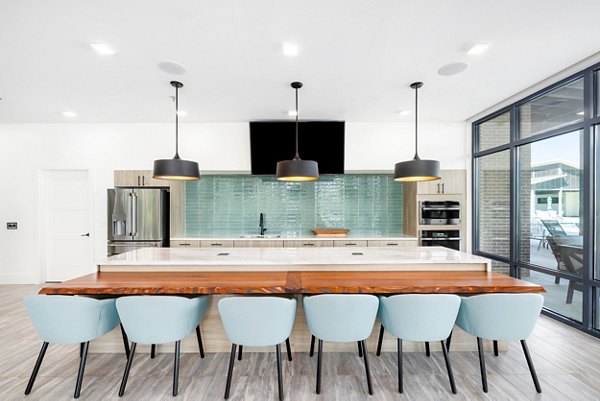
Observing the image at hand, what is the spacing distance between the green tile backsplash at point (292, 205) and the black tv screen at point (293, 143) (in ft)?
2.04

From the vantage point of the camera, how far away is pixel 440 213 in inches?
186

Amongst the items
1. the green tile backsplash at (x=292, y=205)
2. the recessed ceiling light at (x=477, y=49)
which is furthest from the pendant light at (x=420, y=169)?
the green tile backsplash at (x=292, y=205)

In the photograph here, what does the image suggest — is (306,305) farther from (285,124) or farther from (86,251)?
(86,251)

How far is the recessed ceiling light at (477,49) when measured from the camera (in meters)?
2.52

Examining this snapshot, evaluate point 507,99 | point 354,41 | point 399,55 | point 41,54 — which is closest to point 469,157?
point 507,99

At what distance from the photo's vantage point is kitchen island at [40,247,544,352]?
7.15 feet

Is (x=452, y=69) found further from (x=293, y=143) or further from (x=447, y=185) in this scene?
(x=293, y=143)

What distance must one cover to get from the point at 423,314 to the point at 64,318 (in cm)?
248

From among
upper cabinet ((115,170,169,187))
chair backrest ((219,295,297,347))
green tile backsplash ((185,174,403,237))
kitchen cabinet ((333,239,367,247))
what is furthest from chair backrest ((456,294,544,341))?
upper cabinet ((115,170,169,187))

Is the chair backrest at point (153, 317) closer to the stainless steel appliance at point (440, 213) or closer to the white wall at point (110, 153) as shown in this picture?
the white wall at point (110, 153)

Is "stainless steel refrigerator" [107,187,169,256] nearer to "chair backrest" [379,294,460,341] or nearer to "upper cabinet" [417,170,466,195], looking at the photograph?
"chair backrest" [379,294,460,341]

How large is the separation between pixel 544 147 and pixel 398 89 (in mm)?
1897

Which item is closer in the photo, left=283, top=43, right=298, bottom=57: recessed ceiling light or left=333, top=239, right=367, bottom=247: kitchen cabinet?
left=283, top=43, right=298, bottom=57: recessed ceiling light

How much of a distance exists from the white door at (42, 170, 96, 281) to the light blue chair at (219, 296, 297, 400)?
4.42 metres
